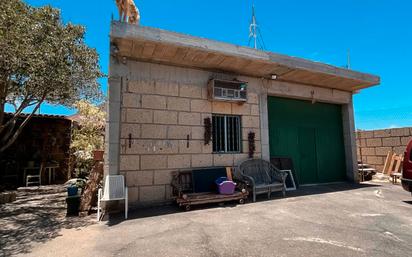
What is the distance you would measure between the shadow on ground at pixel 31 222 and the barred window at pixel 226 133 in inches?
141

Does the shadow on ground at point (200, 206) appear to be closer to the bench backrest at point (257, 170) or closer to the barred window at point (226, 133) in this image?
the bench backrest at point (257, 170)

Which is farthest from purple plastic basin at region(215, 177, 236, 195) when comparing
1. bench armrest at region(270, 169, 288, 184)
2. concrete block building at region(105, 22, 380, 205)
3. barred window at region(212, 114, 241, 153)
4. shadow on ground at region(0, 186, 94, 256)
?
shadow on ground at region(0, 186, 94, 256)

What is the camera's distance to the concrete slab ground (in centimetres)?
303

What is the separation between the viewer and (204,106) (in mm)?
6219

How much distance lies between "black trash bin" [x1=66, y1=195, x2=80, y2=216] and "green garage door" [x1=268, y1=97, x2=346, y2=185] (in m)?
5.59

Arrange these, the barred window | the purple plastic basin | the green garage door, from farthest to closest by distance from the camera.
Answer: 1. the green garage door
2. the barred window
3. the purple plastic basin

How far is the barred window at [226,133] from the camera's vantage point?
21.0 ft

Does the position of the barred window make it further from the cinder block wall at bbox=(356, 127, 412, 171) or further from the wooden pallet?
the cinder block wall at bbox=(356, 127, 412, 171)

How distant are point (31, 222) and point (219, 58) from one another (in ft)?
18.0

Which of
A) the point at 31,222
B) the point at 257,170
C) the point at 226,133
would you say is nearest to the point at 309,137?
the point at 257,170

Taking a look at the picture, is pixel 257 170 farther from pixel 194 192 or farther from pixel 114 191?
pixel 114 191

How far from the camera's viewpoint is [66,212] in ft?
16.9

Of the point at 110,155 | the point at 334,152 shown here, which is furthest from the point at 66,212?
the point at 334,152

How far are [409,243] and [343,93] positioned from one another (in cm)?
674
